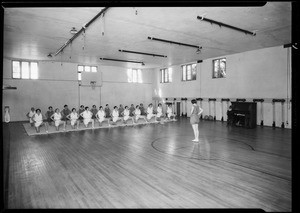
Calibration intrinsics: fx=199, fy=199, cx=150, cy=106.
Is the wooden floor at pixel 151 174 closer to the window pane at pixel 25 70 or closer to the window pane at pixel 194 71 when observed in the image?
the window pane at pixel 25 70

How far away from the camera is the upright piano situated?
9875 mm

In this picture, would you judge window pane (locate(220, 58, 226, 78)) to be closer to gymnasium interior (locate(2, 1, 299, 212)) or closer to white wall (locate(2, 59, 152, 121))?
gymnasium interior (locate(2, 1, 299, 212))

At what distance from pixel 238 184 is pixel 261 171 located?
956 mm

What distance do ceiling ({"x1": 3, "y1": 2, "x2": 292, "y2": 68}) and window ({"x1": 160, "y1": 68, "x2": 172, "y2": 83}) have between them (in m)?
6.01

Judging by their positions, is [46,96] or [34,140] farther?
[46,96]

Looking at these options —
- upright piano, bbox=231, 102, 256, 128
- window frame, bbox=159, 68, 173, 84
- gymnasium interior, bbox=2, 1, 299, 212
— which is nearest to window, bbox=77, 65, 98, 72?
gymnasium interior, bbox=2, 1, 299, 212

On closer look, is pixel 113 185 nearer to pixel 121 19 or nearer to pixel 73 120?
pixel 121 19

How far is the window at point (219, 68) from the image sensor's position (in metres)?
12.5

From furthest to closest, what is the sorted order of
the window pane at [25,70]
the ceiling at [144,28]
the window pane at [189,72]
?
the window pane at [189,72] < the window pane at [25,70] < the ceiling at [144,28]

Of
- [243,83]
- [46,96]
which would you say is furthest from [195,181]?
[46,96]

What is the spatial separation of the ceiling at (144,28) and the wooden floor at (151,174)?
4.02 m

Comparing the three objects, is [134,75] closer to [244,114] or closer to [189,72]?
[189,72]

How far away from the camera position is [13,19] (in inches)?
241

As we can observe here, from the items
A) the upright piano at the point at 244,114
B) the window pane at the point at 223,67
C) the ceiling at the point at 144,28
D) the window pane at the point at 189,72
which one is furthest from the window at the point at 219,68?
the upright piano at the point at 244,114
